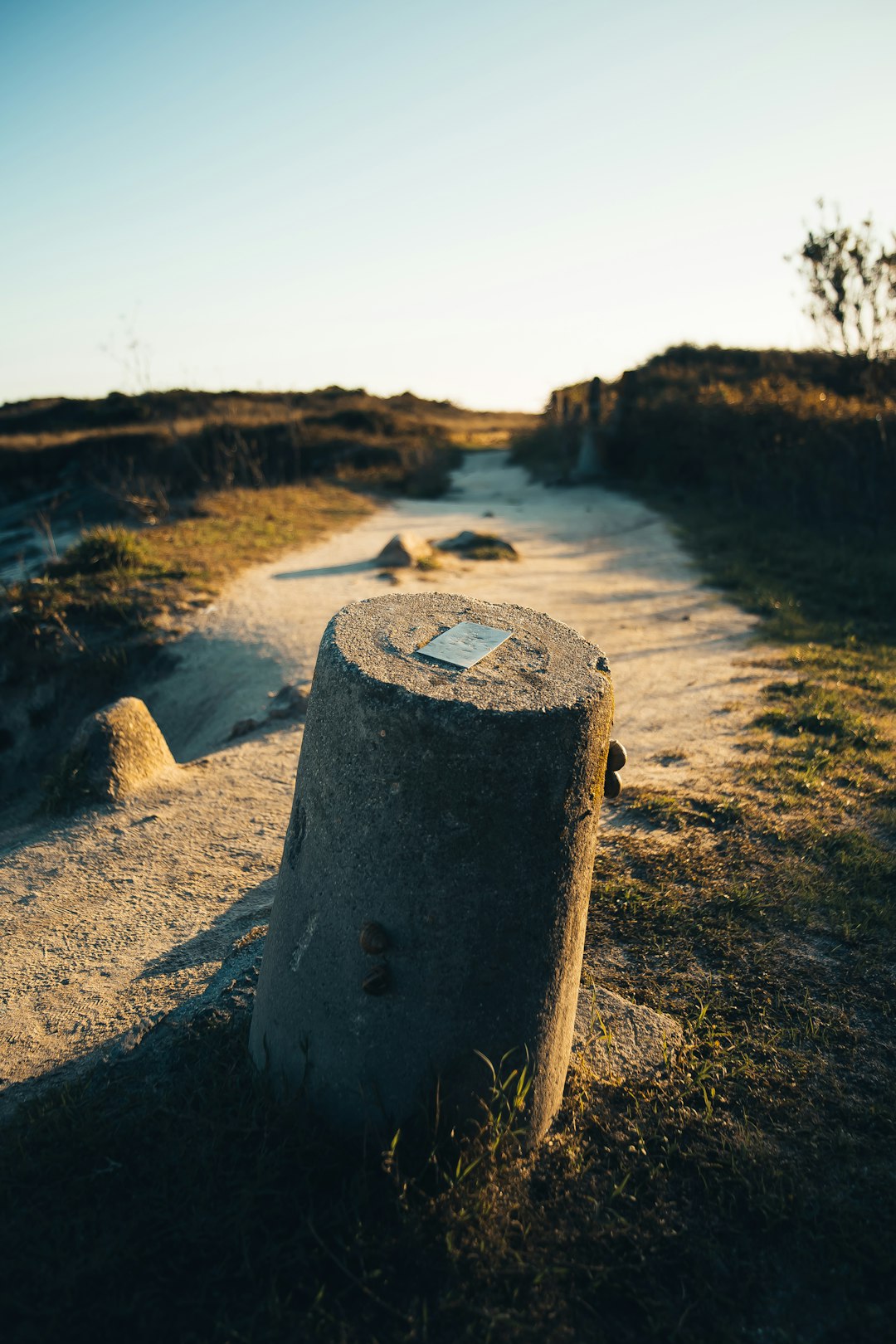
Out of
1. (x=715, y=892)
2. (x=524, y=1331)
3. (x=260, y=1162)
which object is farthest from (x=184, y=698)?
(x=524, y=1331)

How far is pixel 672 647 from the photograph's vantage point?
6965 mm

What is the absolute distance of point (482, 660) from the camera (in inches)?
87.0

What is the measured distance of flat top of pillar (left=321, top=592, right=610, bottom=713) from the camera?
1977 millimetres

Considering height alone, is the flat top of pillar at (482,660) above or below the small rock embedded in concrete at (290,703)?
above

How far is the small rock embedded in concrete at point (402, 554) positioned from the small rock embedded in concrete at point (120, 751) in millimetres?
4575

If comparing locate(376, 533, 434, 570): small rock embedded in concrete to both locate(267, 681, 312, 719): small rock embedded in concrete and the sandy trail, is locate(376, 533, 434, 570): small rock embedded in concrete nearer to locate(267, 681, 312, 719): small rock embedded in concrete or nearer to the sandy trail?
the sandy trail

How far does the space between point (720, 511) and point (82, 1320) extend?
13516 millimetres

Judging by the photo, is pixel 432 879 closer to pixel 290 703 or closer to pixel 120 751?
pixel 120 751

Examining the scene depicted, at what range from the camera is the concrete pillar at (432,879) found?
6.24 ft

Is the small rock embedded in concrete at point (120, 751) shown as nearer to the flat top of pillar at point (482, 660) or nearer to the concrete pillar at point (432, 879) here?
the flat top of pillar at point (482, 660)

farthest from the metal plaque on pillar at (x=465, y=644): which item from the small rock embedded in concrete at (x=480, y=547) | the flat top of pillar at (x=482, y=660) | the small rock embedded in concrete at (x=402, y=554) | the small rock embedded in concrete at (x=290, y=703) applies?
the small rock embedded in concrete at (x=480, y=547)

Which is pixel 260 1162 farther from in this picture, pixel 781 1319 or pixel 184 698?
pixel 184 698

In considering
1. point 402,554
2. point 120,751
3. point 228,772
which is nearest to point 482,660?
point 228,772

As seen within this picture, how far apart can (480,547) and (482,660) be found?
843 cm
